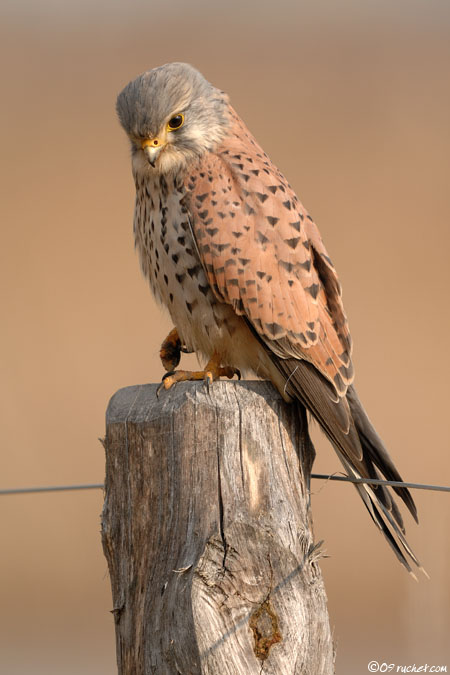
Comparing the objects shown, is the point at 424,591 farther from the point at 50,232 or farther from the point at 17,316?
the point at 50,232

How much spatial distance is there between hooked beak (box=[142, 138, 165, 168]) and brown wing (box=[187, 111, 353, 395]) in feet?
0.55

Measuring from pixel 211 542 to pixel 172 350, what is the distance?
134 centimetres

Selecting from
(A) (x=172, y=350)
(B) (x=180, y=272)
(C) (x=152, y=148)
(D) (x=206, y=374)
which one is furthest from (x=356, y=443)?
(C) (x=152, y=148)

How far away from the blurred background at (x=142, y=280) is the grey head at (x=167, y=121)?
67.7 inches

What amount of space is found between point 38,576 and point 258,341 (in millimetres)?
6043

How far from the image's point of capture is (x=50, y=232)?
38.3 ft

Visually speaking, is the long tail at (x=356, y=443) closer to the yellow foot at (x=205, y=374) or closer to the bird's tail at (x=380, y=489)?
the bird's tail at (x=380, y=489)

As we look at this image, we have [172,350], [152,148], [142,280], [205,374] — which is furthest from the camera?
[142,280]

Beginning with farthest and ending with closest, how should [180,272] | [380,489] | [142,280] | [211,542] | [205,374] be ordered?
[142,280], [180,272], [205,374], [380,489], [211,542]

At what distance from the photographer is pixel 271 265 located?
10.4 ft

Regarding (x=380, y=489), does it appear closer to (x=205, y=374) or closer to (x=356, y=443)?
(x=356, y=443)

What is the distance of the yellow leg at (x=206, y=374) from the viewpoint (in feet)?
9.24

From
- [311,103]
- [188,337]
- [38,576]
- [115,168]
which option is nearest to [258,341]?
[188,337]

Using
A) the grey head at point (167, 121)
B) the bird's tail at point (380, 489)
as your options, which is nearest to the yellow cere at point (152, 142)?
the grey head at point (167, 121)
